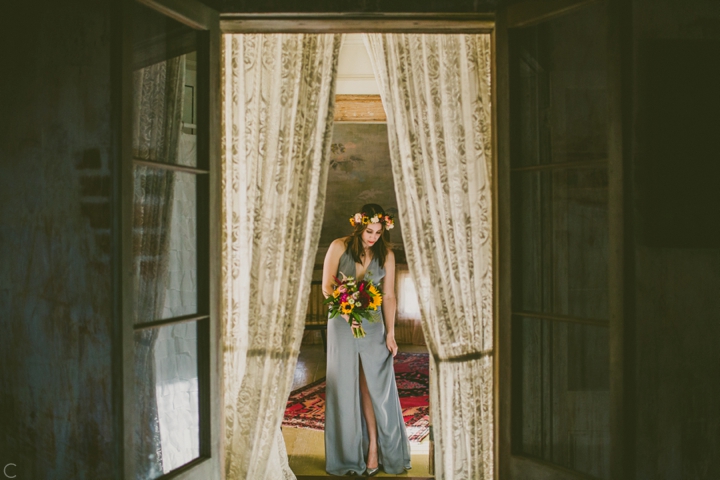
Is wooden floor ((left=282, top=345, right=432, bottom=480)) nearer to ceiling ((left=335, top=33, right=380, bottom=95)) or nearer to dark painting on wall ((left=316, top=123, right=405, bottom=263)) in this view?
ceiling ((left=335, top=33, right=380, bottom=95))

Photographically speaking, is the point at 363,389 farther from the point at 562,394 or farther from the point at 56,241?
the point at 56,241

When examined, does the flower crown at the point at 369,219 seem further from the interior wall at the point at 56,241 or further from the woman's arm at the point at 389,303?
the interior wall at the point at 56,241

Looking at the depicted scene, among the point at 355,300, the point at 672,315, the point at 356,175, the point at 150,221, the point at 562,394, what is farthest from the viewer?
the point at 356,175

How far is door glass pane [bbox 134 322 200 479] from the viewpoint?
2.04 meters

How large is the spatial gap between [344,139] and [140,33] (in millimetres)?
5535

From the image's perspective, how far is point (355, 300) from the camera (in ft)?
9.93

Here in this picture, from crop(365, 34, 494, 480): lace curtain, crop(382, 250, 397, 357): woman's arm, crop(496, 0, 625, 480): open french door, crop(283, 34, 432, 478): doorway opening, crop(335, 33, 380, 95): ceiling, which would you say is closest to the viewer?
crop(496, 0, 625, 480): open french door

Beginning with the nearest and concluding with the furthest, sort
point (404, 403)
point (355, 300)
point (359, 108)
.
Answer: point (355, 300), point (404, 403), point (359, 108)

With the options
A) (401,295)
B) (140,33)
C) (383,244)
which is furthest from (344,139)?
(140,33)

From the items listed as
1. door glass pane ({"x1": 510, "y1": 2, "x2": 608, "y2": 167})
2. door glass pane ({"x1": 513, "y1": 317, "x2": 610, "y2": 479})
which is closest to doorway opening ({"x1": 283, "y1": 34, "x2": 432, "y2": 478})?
door glass pane ({"x1": 513, "y1": 317, "x2": 610, "y2": 479})

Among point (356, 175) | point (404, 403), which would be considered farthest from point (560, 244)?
point (356, 175)

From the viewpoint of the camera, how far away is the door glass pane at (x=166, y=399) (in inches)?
80.4

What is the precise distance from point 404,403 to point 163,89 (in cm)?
351

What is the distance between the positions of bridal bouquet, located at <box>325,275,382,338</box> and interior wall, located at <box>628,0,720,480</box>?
1.55 meters
